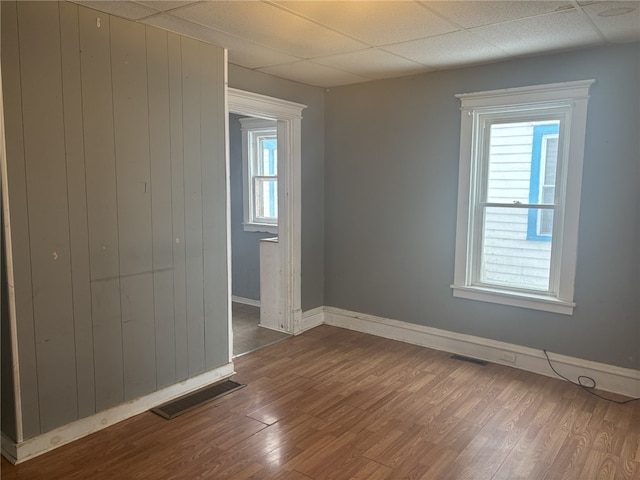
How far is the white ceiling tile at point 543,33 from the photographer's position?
272 cm

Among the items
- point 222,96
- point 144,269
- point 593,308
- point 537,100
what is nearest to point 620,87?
point 537,100

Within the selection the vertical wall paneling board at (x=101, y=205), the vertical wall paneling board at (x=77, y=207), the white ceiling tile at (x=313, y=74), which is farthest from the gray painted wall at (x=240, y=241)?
the vertical wall paneling board at (x=77, y=207)

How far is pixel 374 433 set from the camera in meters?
2.83

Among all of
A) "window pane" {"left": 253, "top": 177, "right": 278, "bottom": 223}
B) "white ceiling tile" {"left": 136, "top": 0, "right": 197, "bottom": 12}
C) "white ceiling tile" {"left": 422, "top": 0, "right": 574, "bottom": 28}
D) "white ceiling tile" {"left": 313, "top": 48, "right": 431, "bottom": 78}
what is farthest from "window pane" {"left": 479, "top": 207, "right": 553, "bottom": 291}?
"white ceiling tile" {"left": 136, "top": 0, "right": 197, "bottom": 12}

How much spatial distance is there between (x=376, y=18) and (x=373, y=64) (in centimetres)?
109

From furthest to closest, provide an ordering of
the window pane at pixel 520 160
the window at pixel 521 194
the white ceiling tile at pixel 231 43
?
the window pane at pixel 520 160
the window at pixel 521 194
the white ceiling tile at pixel 231 43

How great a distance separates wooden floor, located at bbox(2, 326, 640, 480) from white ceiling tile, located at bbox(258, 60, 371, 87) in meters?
2.44

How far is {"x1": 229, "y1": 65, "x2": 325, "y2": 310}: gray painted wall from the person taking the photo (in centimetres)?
454

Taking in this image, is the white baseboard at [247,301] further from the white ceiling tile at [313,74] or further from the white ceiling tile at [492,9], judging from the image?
the white ceiling tile at [492,9]

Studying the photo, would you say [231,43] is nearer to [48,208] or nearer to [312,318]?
[48,208]

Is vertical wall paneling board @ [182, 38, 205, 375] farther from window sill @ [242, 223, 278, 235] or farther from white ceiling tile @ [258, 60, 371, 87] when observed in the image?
window sill @ [242, 223, 278, 235]

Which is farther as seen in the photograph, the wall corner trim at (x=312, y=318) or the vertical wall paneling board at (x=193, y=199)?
the wall corner trim at (x=312, y=318)

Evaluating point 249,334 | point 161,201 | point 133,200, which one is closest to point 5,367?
point 133,200

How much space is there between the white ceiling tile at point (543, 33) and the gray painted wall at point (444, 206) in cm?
23
